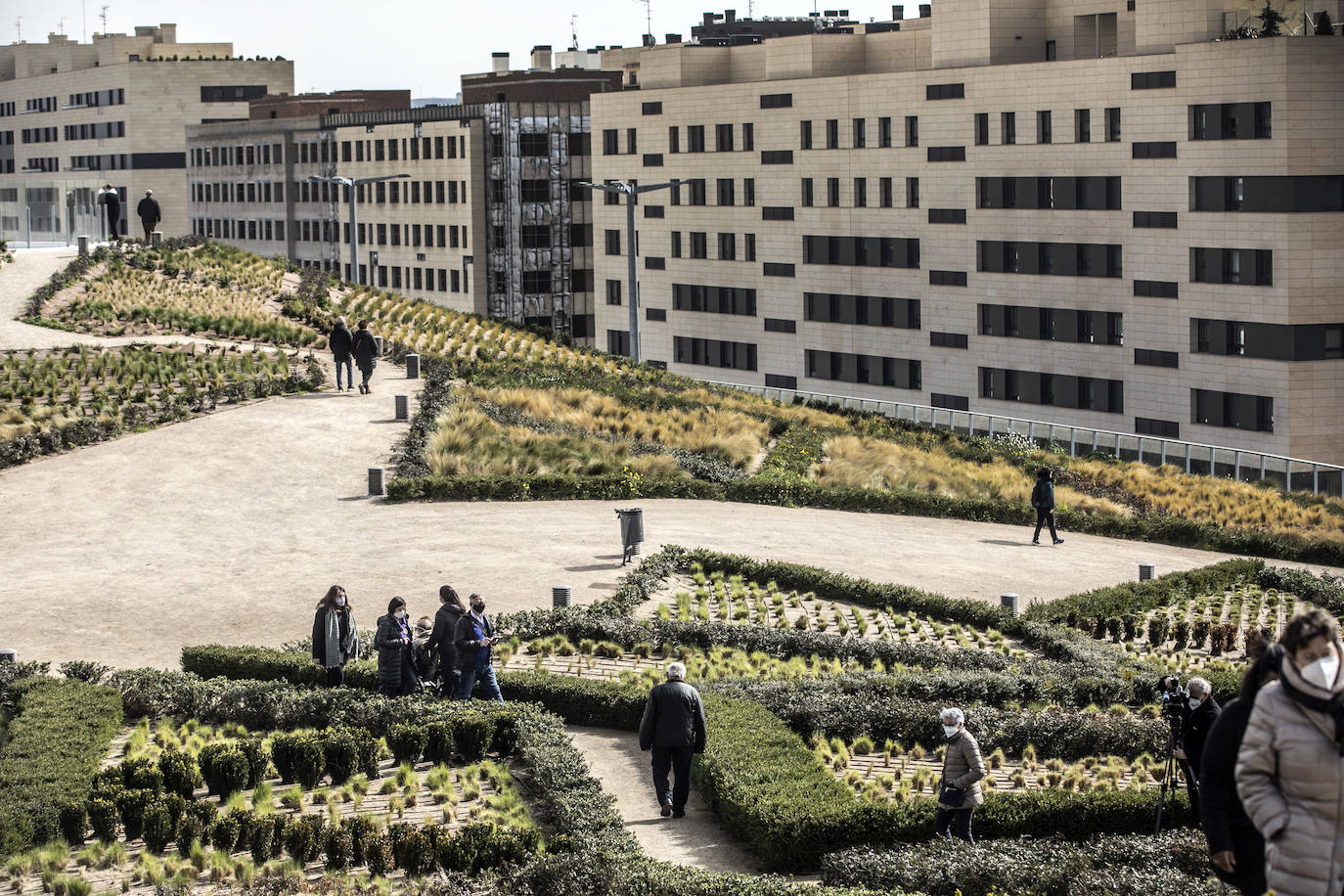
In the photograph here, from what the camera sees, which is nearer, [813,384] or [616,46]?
[813,384]

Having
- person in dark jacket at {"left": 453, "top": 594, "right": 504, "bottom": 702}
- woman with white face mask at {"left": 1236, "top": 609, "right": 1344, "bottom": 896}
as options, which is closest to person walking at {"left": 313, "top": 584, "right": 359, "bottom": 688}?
person in dark jacket at {"left": 453, "top": 594, "right": 504, "bottom": 702}

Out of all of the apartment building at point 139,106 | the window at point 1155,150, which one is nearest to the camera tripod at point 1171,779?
the window at point 1155,150

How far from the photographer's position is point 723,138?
279 feet

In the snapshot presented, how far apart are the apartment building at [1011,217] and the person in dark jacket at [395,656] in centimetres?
4763

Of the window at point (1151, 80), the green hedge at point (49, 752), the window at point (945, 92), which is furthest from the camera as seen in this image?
the window at point (945, 92)

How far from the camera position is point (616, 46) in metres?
130

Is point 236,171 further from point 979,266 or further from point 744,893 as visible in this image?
point 744,893

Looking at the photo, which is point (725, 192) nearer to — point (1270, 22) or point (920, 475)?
point (1270, 22)

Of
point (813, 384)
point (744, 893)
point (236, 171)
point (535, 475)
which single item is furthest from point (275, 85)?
point (744, 893)

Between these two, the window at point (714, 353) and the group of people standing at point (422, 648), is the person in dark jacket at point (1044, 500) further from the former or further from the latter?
the window at point (714, 353)

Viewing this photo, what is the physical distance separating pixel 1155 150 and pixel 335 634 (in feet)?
169

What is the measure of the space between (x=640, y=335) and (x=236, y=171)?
53.8 m

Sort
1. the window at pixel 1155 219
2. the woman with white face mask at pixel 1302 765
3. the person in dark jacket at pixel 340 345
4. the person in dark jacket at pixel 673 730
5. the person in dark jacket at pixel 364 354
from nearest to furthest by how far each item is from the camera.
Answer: the woman with white face mask at pixel 1302 765 → the person in dark jacket at pixel 673 730 → the person in dark jacket at pixel 340 345 → the person in dark jacket at pixel 364 354 → the window at pixel 1155 219

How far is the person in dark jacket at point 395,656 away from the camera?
19.5 meters
